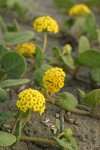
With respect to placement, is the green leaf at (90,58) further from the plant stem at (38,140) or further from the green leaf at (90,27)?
the plant stem at (38,140)

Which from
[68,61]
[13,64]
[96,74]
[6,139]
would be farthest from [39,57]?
[6,139]

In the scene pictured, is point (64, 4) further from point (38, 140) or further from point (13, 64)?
point (38, 140)

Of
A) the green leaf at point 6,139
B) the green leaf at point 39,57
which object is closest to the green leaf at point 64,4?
the green leaf at point 39,57

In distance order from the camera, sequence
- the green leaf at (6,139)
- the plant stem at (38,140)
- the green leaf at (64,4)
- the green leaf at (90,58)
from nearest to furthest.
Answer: the green leaf at (6,139) → the plant stem at (38,140) → the green leaf at (90,58) → the green leaf at (64,4)

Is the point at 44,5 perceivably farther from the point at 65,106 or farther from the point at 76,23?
the point at 65,106

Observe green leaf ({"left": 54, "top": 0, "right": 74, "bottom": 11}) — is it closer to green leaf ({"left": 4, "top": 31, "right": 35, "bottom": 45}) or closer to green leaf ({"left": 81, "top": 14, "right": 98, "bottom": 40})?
green leaf ({"left": 81, "top": 14, "right": 98, "bottom": 40})

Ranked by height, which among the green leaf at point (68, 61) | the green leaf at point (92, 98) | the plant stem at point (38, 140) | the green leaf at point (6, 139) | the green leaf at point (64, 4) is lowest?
the plant stem at point (38, 140)
